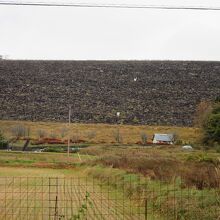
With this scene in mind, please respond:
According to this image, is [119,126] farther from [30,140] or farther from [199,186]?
[199,186]

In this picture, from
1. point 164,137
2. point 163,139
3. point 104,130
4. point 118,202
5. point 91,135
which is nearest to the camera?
point 118,202

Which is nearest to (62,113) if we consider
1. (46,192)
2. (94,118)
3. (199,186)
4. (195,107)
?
(94,118)

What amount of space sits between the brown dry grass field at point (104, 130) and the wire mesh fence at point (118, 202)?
32.3 metres

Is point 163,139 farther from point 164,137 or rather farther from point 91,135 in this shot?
point 91,135

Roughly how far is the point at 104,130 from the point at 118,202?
130ft

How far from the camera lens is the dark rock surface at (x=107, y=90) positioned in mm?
58656

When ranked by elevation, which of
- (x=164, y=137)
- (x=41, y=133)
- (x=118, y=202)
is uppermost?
(x=41, y=133)

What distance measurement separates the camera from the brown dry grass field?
5056cm

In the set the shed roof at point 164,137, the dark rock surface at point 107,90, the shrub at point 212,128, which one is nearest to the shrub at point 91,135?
the shed roof at point 164,137

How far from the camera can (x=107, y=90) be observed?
64.0 meters

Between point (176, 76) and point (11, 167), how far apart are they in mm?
38901

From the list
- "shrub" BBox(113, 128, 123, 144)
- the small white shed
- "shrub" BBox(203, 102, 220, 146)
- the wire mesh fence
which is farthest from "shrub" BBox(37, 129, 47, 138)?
the wire mesh fence

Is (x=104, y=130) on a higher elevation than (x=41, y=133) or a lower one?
higher

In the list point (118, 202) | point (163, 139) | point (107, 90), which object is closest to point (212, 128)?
point (163, 139)
